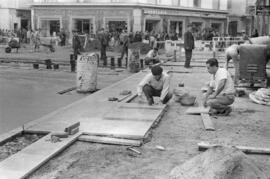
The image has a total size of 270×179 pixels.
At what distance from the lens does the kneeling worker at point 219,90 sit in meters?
8.50

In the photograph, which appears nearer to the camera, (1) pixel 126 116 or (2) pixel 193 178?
(2) pixel 193 178

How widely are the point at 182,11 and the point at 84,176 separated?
38.0 metres

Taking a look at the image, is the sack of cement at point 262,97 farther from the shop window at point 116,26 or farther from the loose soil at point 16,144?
the shop window at point 116,26

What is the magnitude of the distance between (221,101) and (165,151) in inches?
104

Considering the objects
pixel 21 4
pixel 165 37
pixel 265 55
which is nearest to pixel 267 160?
pixel 265 55

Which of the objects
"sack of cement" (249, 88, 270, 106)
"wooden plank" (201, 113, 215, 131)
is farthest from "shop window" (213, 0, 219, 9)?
"wooden plank" (201, 113, 215, 131)

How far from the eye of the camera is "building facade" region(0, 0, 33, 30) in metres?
42.9

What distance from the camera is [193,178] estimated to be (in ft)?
15.2

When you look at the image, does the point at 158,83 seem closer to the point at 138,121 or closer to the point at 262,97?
the point at 138,121

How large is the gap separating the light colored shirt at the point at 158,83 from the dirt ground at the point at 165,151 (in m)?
0.48

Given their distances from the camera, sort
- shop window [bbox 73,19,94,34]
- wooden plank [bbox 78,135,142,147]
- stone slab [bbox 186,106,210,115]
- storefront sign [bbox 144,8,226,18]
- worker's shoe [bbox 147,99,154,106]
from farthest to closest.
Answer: shop window [bbox 73,19,94,34] → storefront sign [bbox 144,8,226,18] → worker's shoe [bbox 147,99,154,106] → stone slab [bbox 186,106,210,115] → wooden plank [bbox 78,135,142,147]

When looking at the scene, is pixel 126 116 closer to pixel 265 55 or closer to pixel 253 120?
pixel 253 120

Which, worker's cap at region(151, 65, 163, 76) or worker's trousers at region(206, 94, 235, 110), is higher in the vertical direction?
worker's cap at region(151, 65, 163, 76)

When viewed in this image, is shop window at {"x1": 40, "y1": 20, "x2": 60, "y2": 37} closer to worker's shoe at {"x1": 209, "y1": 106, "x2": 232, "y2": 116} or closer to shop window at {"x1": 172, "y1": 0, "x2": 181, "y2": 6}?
shop window at {"x1": 172, "y1": 0, "x2": 181, "y2": 6}
